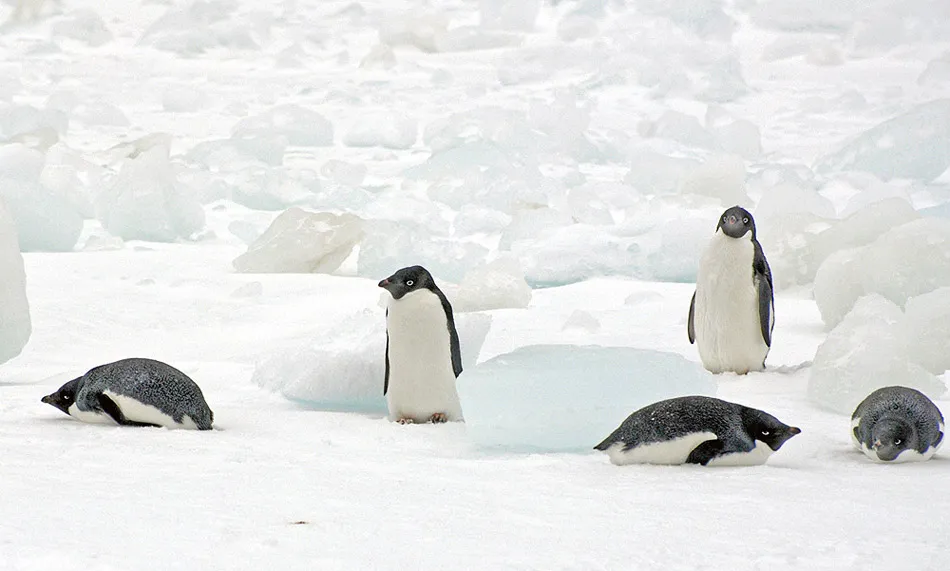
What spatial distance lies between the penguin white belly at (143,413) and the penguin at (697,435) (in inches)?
39.9

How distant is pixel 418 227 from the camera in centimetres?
698

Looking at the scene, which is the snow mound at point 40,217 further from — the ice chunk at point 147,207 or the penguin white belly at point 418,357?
the penguin white belly at point 418,357

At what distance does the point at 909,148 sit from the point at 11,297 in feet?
23.4

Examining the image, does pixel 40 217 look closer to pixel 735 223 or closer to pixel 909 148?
pixel 735 223

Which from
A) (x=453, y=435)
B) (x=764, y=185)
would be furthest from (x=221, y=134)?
(x=453, y=435)

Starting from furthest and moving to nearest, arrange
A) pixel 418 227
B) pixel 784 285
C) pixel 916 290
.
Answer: pixel 418 227 < pixel 784 285 < pixel 916 290

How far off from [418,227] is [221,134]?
436cm

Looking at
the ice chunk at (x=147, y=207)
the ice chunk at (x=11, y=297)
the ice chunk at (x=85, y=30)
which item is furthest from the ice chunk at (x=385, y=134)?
the ice chunk at (x=11, y=297)

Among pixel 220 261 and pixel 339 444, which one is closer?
pixel 339 444

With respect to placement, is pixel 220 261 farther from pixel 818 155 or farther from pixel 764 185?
pixel 818 155

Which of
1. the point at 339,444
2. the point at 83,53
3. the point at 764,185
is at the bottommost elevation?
the point at 339,444

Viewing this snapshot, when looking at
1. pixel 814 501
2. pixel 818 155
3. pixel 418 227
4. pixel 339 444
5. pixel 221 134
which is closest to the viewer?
pixel 814 501

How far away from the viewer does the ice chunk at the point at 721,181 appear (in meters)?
7.67

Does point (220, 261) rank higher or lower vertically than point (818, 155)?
lower
